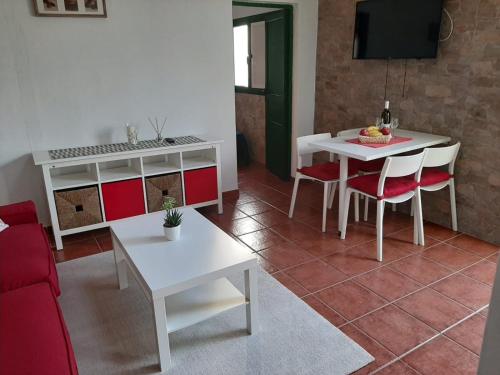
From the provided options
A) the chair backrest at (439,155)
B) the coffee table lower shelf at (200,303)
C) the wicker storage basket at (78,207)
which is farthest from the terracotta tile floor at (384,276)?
the chair backrest at (439,155)

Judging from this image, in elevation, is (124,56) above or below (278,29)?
below

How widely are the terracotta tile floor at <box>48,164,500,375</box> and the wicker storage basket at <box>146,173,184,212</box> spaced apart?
449 mm

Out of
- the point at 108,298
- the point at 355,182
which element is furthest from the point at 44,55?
the point at 355,182

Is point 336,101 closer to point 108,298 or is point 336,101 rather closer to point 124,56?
point 124,56

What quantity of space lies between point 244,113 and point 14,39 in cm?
329

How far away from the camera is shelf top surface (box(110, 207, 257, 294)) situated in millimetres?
1860

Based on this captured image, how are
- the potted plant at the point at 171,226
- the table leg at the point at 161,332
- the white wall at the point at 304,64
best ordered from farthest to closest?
the white wall at the point at 304,64 → the potted plant at the point at 171,226 → the table leg at the point at 161,332

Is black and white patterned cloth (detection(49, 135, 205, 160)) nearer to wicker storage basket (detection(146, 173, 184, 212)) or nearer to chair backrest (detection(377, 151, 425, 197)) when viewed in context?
wicker storage basket (detection(146, 173, 184, 212))

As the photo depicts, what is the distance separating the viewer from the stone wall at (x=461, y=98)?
2.89 metres

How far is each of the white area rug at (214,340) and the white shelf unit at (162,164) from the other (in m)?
1.20

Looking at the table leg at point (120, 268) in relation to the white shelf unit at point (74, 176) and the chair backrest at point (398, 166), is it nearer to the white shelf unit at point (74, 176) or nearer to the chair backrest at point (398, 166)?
the white shelf unit at point (74, 176)

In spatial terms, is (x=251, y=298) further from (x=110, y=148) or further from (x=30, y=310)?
(x=110, y=148)

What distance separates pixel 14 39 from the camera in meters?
2.99

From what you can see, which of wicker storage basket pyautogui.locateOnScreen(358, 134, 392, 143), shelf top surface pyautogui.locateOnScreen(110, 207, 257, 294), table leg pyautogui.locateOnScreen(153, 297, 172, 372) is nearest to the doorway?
wicker storage basket pyautogui.locateOnScreen(358, 134, 392, 143)
